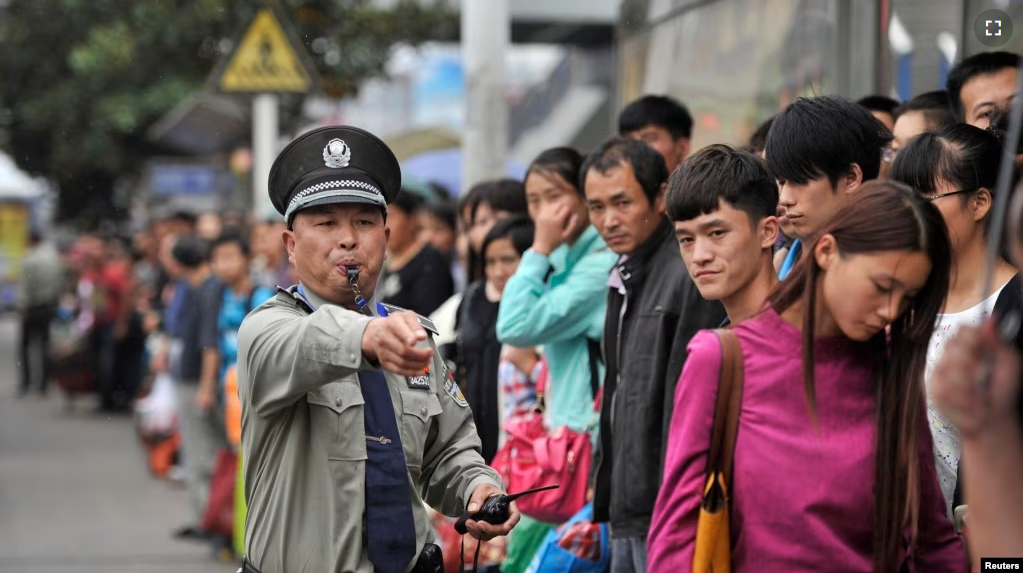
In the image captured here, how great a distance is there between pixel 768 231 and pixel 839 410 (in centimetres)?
99

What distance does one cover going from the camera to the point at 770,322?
283 cm

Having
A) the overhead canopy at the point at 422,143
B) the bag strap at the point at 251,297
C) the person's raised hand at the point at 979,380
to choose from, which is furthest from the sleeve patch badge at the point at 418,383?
the overhead canopy at the point at 422,143

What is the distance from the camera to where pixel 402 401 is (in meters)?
3.35

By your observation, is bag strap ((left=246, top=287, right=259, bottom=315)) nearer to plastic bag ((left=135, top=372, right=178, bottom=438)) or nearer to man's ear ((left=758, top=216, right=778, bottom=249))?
plastic bag ((left=135, top=372, right=178, bottom=438))

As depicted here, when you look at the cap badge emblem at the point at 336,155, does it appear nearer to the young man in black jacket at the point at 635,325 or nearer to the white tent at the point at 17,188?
the young man in black jacket at the point at 635,325

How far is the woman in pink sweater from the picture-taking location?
2676 mm

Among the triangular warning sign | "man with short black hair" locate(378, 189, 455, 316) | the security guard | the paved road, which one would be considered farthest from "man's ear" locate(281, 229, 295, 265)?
the triangular warning sign

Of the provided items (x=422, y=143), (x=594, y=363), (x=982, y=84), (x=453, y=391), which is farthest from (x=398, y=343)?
(x=422, y=143)

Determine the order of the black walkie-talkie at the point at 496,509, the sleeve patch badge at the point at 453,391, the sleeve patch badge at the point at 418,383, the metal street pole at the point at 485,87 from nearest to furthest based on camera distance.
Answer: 1. the black walkie-talkie at the point at 496,509
2. the sleeve patch badge at the point at 418,383
3. the sleeve patch badge at the point at 453,391
4. the metal street pole at the point at 485,87

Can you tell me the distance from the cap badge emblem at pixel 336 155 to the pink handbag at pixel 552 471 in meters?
1.92

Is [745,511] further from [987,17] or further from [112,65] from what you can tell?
[112,65]

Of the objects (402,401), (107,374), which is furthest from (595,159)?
(107,374)

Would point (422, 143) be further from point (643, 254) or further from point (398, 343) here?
point (398, 343)

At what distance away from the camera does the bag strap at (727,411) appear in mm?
2779
